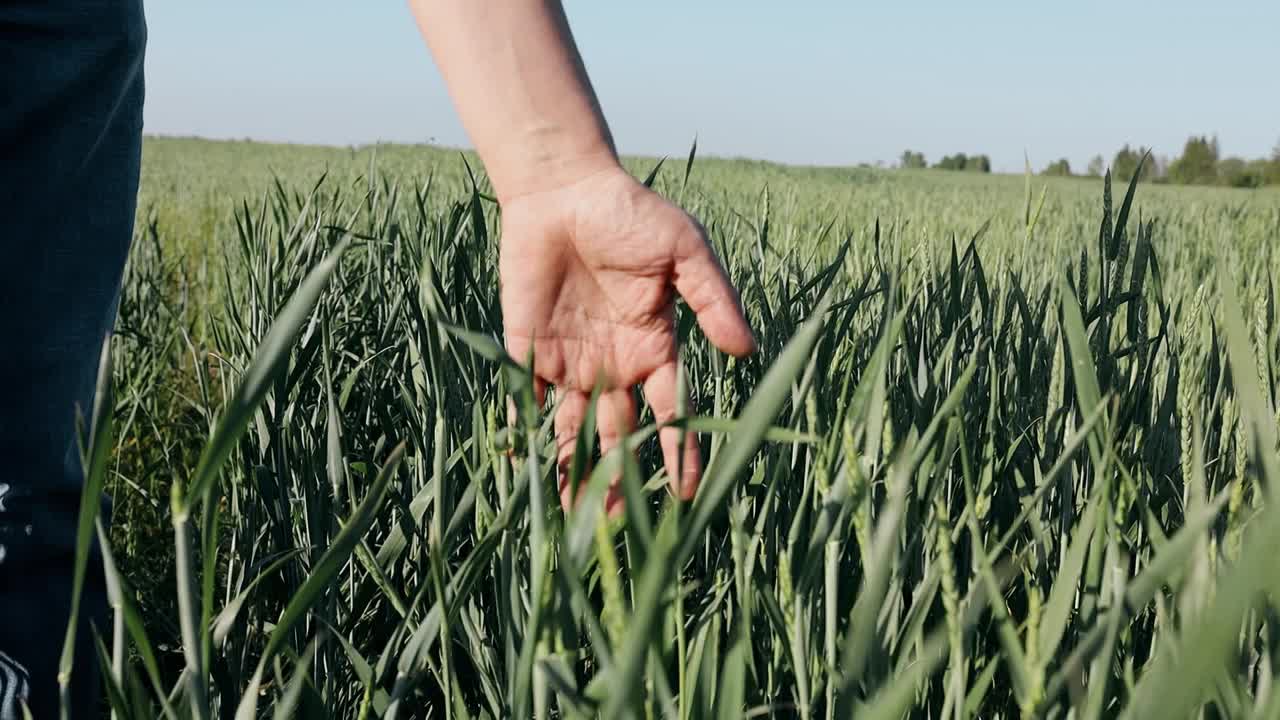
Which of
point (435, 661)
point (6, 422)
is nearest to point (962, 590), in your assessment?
point (435, 661)

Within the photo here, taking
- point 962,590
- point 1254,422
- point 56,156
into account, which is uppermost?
point 56,156

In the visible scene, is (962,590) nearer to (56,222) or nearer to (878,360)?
(878,360)

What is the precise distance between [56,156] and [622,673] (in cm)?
82

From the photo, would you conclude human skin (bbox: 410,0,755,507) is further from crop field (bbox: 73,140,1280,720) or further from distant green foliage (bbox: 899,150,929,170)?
distant green foliage (bbox: 899,150,929,170)

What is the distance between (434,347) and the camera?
27.4 inches

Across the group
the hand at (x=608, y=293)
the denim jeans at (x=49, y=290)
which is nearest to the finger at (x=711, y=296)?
the hand at (x=608, y=293)

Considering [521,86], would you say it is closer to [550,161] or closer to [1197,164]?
[550,161]

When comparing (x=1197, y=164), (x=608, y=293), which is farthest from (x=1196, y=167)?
(x=608, y=293)

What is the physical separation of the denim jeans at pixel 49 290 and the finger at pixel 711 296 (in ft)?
1.62

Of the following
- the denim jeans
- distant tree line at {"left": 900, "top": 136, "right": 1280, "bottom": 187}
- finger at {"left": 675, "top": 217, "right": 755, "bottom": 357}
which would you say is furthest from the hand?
distant tree line at {"left": 900, "top": 136, "right": 1280, "bottom": 187}

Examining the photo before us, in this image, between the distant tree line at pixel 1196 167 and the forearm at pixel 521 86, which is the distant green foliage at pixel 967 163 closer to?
the distant tree line at pixel 1196 167

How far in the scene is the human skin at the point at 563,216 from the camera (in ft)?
2.67

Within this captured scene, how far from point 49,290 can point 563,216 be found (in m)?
0.47

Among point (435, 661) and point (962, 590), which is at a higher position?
point (962, 590)
